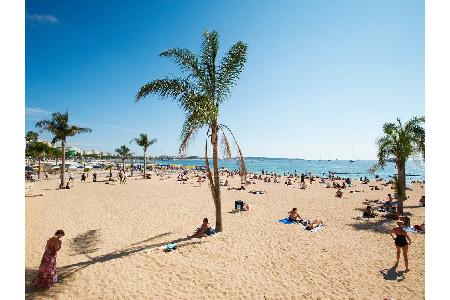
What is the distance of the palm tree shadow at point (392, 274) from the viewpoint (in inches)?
289

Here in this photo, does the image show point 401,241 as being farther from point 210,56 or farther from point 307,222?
point 210,56

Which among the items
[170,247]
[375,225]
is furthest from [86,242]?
[375,225]

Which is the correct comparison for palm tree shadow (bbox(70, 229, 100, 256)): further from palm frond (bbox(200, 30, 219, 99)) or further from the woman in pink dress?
palm frond (bbox(200, 30, 219, 99))

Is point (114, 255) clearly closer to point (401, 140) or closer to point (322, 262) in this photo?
point (322, 262)

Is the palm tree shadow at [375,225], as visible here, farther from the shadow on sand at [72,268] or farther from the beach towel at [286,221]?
the shadow on sand at [72,268]

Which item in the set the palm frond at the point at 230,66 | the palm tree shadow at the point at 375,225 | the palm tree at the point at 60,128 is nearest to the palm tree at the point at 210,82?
the palm frond at the point at 230,66

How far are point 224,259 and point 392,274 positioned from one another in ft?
16.1

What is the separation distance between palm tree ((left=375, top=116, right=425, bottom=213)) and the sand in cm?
336

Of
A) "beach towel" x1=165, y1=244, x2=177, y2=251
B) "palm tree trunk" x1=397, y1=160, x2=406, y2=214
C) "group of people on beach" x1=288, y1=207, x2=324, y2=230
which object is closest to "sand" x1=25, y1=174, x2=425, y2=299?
"beach towel" x1=165, y1=244, x2=177, y2=251

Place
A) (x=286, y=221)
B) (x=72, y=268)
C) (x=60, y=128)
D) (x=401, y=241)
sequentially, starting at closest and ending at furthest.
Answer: (x=72, y=268)
(x=401, y=241)
(x=286, y=221)
(x=60, y=128)

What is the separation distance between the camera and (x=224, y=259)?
27.8 feet

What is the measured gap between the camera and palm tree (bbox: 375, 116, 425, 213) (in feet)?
52.2
